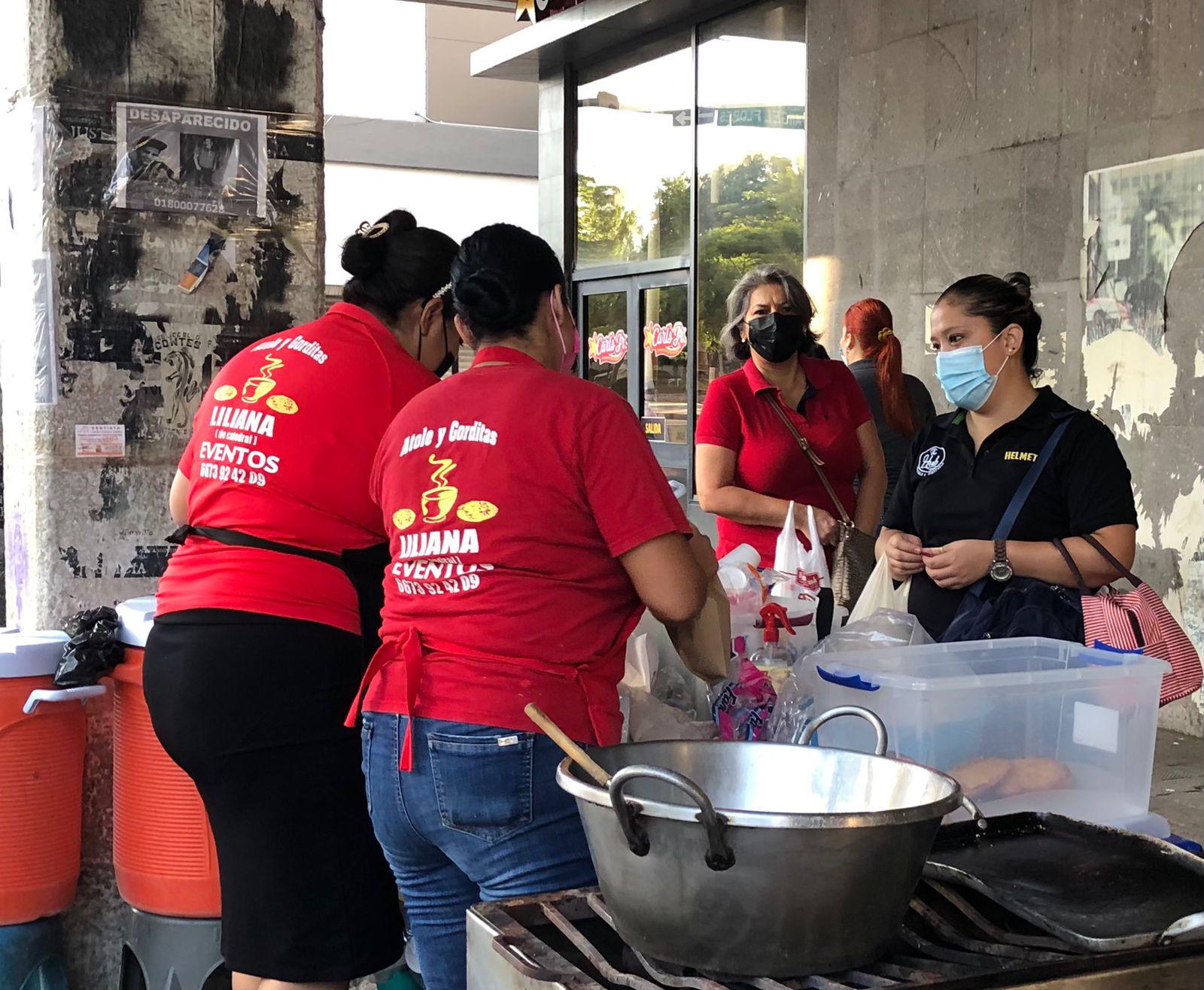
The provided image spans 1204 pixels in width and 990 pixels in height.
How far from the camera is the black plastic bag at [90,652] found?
3.31 meters

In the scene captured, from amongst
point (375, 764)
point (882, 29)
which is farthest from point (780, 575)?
point (882, 29)

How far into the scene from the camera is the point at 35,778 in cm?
339

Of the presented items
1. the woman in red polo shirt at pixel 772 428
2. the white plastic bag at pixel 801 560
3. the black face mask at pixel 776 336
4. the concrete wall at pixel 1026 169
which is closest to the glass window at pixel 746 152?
the concrete wall at pixel 1026 169

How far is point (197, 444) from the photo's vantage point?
2682 mm

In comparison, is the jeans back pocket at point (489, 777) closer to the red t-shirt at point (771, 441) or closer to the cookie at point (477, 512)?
the cookie at point (477, 512)

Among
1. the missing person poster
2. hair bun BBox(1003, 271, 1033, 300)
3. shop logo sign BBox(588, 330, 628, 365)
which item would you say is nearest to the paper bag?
hair bun BBox(1003, 271, 1033, 300)

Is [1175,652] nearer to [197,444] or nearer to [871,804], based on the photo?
[871,804]

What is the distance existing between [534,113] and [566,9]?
13371 millimetres

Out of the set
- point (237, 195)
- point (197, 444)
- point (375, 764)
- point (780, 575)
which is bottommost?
point (375, 764)

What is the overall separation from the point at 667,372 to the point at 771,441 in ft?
24.4

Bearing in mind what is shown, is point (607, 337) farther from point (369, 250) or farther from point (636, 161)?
point (369, 250)

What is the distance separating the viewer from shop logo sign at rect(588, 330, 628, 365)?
39.6ft

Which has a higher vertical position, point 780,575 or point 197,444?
point 197,444

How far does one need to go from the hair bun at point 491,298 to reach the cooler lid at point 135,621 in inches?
59.0
